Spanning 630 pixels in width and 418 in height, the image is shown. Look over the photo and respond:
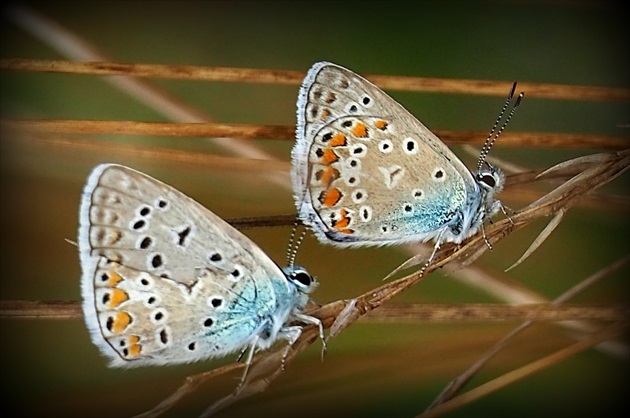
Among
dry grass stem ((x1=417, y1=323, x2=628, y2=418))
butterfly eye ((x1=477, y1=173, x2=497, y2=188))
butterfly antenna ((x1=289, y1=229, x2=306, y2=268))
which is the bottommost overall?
dry grass stem ((x1=417, y1=323, x2=628, y2=418))

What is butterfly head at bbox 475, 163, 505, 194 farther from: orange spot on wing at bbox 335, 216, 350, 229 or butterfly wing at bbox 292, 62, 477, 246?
orange spot on wing at bbox 335, 216, 350, 229

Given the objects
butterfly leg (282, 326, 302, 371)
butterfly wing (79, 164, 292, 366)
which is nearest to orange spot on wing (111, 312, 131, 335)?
butterfly wing (79, 164, 292, 366)

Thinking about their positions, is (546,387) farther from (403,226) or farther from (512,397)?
(403,226)

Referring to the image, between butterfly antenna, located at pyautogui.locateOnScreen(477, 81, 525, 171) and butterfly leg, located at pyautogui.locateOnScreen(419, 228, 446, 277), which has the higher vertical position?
butterfly antenna, located at pyautogui.locateOnScreen(477, 81, 525, 171)

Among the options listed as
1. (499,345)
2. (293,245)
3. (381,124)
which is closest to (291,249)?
(293,245)

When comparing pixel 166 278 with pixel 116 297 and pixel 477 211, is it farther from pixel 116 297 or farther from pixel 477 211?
pixel 477 211

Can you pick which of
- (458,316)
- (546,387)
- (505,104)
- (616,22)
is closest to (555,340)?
(546,387)

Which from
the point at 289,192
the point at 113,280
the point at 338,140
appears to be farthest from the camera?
the point at 289,192
